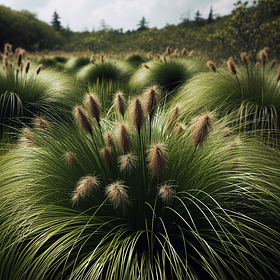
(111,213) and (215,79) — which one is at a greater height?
(215,79)

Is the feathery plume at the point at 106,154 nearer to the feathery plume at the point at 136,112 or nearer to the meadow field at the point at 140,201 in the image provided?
the meadow field at the point at 140,201

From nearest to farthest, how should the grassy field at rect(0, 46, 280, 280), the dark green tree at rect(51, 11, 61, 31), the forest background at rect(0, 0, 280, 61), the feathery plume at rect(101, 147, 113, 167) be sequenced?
the grassy field at rect(0, 46, 280, 280) < the feathery plume at rect(101, 147, 113, 167) < the forest background at rect(0, 0, 280, 61) < the dark green tree at rect(51, 11, 61, 31)

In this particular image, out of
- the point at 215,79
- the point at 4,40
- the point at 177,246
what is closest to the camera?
the point at 177,246

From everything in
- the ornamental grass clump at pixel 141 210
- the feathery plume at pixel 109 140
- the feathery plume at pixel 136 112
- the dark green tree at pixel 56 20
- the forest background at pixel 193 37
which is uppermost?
the dark green tree at pixel 56 20

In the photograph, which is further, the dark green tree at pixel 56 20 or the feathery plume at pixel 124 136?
the dark green tree at pixel 56 20

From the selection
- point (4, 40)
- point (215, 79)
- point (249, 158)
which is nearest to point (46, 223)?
point (249, 158)

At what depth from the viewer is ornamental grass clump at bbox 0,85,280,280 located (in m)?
1.25

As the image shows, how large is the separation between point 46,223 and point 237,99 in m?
2.98

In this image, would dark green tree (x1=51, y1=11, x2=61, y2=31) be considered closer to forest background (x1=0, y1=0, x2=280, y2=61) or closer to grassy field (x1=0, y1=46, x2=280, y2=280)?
forest background (x1=0, y1=0, x2=280, y2=61)

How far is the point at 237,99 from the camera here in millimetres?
3303

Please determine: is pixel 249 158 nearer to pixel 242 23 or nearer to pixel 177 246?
pixel 177 246

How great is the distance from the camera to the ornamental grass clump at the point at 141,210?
1248 mm

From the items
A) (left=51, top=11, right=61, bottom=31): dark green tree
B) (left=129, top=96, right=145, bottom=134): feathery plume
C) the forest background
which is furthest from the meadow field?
(left=51, top=11, right=61, bottom=31): dark green tree

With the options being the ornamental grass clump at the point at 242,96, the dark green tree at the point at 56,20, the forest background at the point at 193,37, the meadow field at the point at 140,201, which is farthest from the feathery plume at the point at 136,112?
the dark green tree at the point at 56,20
